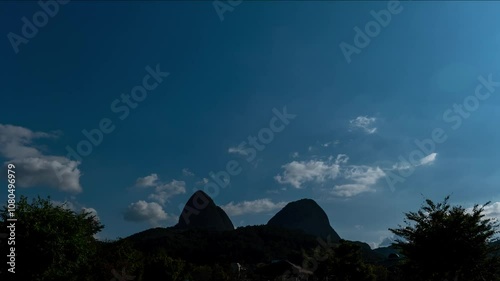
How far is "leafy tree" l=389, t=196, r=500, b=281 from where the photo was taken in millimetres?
21766

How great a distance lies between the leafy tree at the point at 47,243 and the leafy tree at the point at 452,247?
2155cm

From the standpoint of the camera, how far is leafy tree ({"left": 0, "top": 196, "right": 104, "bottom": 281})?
26125 millimetres

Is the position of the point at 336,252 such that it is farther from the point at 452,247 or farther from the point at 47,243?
the point at 47,243

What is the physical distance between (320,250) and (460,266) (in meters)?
37.8

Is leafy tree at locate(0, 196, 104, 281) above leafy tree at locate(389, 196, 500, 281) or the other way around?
above

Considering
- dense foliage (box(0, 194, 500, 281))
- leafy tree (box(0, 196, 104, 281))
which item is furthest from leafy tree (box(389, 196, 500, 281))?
leafy tree (box(0, 196, 104, 281))

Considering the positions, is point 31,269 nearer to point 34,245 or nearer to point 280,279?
point 34,245

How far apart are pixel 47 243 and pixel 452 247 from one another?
24204 millimetres

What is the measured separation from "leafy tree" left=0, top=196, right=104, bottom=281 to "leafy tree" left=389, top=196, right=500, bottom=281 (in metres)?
21.5

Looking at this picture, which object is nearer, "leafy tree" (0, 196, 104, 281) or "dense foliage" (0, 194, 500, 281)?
"dense foliage" (0, 194, 500, 281)

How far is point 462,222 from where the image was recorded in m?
22.5

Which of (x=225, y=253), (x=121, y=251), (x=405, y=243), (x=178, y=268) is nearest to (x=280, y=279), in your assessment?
(x=178, y=268)

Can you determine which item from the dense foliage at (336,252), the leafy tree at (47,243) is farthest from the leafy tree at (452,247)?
the leafy tree at (47,243)

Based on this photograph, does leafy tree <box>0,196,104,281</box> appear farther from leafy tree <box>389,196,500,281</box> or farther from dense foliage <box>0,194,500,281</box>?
leafy tree <box>389,196,500,281</box>
